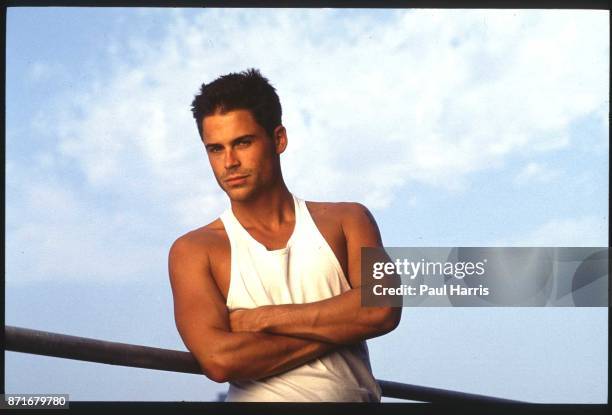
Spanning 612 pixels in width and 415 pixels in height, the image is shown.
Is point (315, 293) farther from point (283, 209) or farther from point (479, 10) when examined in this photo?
point (479, 10)

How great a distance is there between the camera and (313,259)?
2.81 metres

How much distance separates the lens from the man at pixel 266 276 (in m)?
2.60

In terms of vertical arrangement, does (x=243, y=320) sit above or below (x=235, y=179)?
below

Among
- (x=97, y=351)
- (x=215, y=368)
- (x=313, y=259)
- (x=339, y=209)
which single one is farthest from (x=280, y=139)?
(x=97, y=351)

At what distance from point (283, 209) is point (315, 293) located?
31cm

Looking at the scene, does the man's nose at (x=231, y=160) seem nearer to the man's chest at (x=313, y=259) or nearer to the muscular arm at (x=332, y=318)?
the man's chest at (x=313, y=259)

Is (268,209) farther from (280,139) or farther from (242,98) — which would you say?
(242,98)

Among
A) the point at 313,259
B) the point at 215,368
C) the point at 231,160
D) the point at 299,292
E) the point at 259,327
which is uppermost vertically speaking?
the point at 231,160

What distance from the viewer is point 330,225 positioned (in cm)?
285

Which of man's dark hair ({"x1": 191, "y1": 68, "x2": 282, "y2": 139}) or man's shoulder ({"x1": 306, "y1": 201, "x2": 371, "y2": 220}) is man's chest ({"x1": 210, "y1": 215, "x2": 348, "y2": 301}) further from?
man's dark hair ({"x1": 191, "y1": 68, "x2": 282, "y2": 139})

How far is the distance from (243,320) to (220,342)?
95 millimetres

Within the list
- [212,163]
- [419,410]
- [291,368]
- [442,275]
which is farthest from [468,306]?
[212,163]

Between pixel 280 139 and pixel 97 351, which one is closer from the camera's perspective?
pixel 97 351

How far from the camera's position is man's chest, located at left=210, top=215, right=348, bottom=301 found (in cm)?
271
